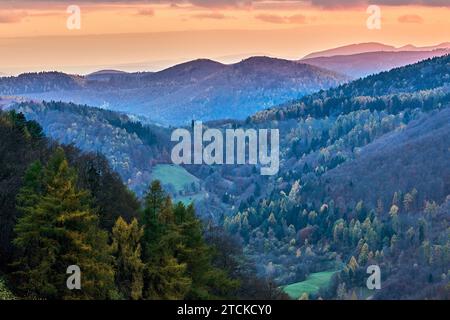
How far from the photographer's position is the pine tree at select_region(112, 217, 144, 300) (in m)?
51.8

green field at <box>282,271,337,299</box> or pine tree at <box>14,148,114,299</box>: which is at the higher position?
pine tree at <box>14,148,114,299</box>

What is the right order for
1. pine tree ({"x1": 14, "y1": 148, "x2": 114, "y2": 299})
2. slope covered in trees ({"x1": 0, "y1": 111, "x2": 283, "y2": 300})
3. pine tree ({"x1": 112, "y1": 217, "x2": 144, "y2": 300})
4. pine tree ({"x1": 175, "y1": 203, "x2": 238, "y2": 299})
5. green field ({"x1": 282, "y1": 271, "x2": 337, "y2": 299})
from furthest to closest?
green field ({"x1": 282, "y1": 271, "x2": 337, "y2": 299}), pine tree ({"x1": 175, "y1": 203, "x2": 238, "y2": 299}), pine tree ({"x1": 112, "y1": 217, "x2": 144, "y2": 300}), slope covered in trees ({"x1": 0, "y1": 111, "x2": 283, "y2": 300}), pine tree ({"x1": 14, "y1": 148, "x2": 114, "y2": 299})

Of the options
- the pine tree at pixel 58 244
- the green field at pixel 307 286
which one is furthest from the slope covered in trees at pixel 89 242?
the green field at pixel 307 286

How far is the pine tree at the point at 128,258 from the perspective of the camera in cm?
5184

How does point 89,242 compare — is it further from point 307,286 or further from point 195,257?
point 307,286

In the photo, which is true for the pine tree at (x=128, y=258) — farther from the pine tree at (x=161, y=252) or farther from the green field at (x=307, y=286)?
the green field at (x=307, y=286)

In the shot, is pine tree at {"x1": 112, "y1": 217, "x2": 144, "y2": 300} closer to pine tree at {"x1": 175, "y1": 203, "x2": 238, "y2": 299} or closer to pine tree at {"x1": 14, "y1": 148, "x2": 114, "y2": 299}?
pine tree at {"x1": 14, "y1": 148, "x2": 114, "y2": 299}

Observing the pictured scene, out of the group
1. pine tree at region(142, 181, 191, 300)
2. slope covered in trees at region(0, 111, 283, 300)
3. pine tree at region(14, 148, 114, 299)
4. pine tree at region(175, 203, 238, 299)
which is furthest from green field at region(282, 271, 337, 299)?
pine tree at region(14, 148, 114, 299)

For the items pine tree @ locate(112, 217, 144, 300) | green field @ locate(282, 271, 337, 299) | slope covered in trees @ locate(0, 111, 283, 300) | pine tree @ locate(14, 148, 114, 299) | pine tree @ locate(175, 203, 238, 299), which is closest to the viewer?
pine tree @ locate(14, 148, 114, 299)

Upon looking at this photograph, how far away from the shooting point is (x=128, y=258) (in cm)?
5212

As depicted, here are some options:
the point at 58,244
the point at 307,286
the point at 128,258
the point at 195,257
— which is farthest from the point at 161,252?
the point at 307,286
